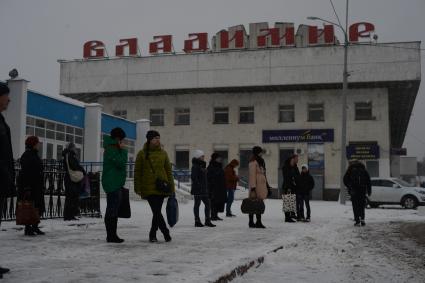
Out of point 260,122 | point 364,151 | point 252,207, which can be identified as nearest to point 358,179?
point 252,207

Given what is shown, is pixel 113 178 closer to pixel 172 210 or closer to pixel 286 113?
pixel 172 210

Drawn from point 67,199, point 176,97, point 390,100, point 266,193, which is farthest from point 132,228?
point 390,100

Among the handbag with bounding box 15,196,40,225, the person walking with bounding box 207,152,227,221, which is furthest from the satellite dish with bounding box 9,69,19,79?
the handbag with bounding box 15,196,40,225

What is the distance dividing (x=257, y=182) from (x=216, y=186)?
→ 2.35 meters

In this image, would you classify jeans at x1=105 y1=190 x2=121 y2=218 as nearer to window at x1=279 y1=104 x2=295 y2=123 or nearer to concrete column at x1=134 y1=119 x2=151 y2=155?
concrete column at x1=134 y1=119 x2=151 y2=155

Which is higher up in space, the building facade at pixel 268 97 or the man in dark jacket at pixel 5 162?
the building facade at pixel 268 97

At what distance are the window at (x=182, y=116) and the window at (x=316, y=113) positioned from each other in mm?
9428

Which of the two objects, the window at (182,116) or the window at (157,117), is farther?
the window at (157,117)

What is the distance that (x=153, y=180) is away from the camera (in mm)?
8109

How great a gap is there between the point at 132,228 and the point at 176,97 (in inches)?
1233

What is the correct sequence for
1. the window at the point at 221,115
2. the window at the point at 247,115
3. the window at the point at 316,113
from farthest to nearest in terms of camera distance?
the window at the point at 221,115
the window at the point at 247,115
the window at the point at 316,113

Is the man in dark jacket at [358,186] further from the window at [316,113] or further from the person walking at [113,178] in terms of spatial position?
the window at [316,113]

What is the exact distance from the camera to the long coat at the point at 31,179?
9039 mm

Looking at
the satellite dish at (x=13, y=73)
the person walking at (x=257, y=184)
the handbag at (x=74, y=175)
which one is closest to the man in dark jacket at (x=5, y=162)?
the handbag at (x=74, y=175)
